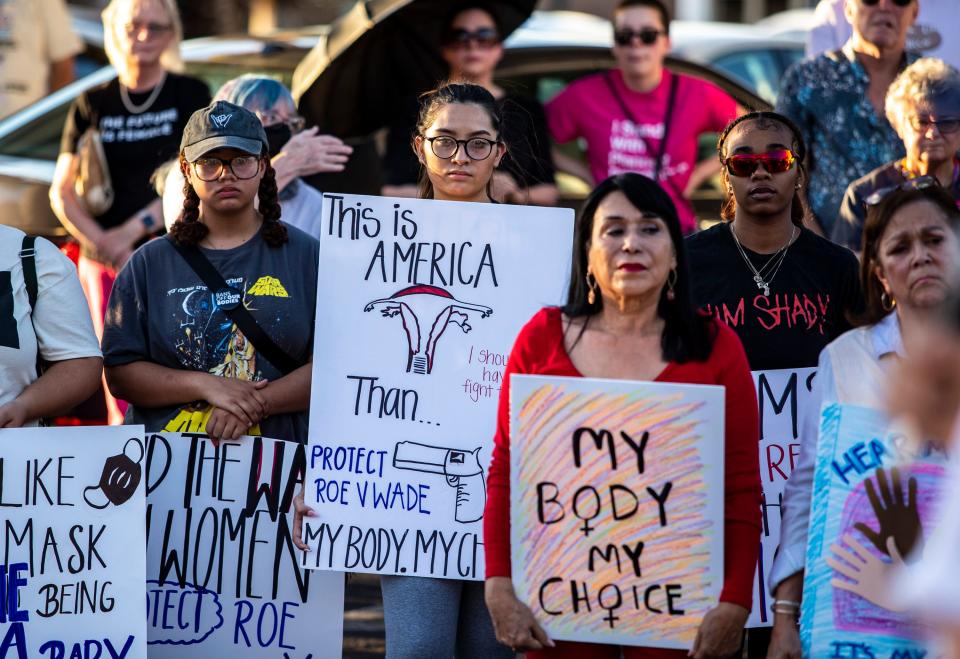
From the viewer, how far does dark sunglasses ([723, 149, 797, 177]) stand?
16.5 feet

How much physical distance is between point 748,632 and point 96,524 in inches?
80.3

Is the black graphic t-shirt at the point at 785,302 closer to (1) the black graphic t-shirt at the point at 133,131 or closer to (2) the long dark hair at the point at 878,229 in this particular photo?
(2) the long dark hair at the point at 878,229

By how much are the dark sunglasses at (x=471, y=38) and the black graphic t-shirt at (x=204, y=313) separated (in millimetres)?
2777

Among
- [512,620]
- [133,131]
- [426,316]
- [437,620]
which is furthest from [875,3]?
[512,620]

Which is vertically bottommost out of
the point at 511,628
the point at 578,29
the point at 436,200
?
the point at 511,628

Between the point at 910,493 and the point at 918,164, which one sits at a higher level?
the point at 918,164

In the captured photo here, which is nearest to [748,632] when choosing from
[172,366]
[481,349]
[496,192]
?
[481,349]

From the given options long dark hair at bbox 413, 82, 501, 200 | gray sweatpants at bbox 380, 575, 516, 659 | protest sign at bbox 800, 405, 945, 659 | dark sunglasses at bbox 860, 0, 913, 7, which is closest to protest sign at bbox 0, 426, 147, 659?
gray sweatpants at bbox 380, 575, 516, 659

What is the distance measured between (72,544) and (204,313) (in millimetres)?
774

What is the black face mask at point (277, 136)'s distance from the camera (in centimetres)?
609

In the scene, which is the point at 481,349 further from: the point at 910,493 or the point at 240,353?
the point at 910,493

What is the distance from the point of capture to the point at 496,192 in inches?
205

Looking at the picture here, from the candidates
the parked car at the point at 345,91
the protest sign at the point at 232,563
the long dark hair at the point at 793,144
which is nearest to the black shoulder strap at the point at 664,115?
the parked car at the point at 345,91

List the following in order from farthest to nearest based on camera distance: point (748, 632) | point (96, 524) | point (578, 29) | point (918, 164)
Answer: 1. point (578, 29)
2. point (918, 164)
3. point (748, 632)
4. point (96, 524)
